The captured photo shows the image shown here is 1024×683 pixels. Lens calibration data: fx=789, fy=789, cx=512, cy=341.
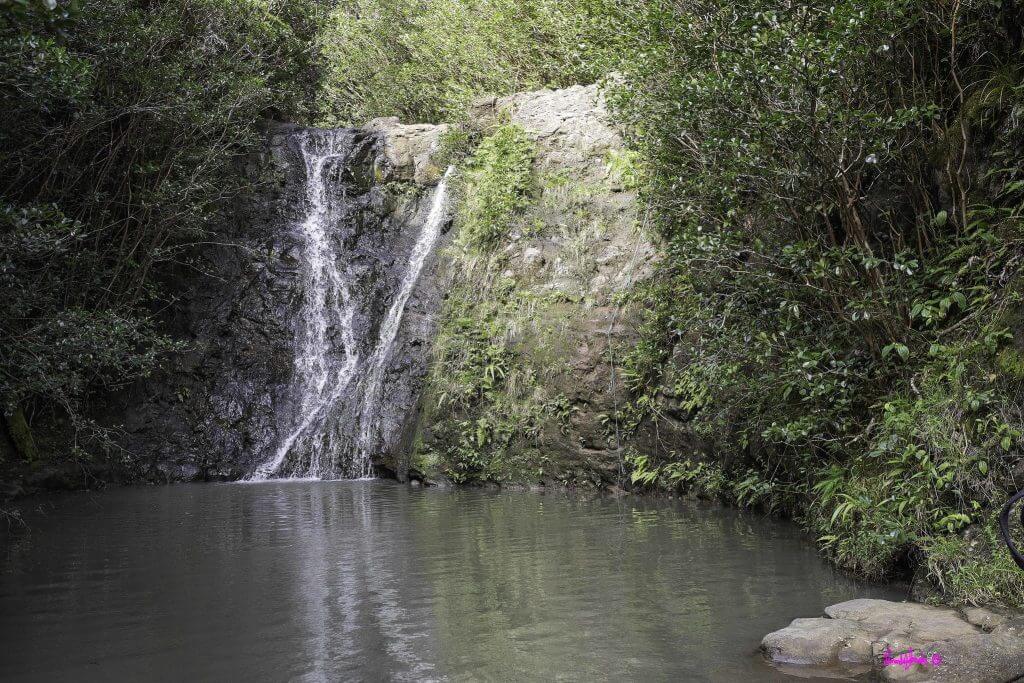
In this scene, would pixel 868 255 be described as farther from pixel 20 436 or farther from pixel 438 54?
pixel 438 54

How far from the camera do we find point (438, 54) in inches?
784

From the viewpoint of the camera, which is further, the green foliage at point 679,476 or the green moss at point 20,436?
the green moss at point 20,436

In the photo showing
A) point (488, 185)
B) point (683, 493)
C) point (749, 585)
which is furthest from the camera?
point (488, 185)

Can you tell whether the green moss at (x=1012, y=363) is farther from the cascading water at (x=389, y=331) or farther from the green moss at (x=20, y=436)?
the green moss at (x=20, y=436)

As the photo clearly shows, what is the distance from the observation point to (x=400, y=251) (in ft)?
53.2

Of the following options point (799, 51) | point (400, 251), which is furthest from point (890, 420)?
point (400, 251)

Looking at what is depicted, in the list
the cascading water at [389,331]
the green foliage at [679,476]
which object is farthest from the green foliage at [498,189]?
the green foliage at [679,476]

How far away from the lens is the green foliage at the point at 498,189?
46.3ft

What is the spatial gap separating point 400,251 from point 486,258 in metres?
2.87

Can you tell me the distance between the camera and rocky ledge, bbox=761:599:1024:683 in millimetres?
3992

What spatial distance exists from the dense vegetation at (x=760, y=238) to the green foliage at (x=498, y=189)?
60 mm

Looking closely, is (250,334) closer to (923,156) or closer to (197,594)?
(197,594)

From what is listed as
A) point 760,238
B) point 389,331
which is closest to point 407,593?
point 760,238

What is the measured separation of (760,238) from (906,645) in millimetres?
4354
